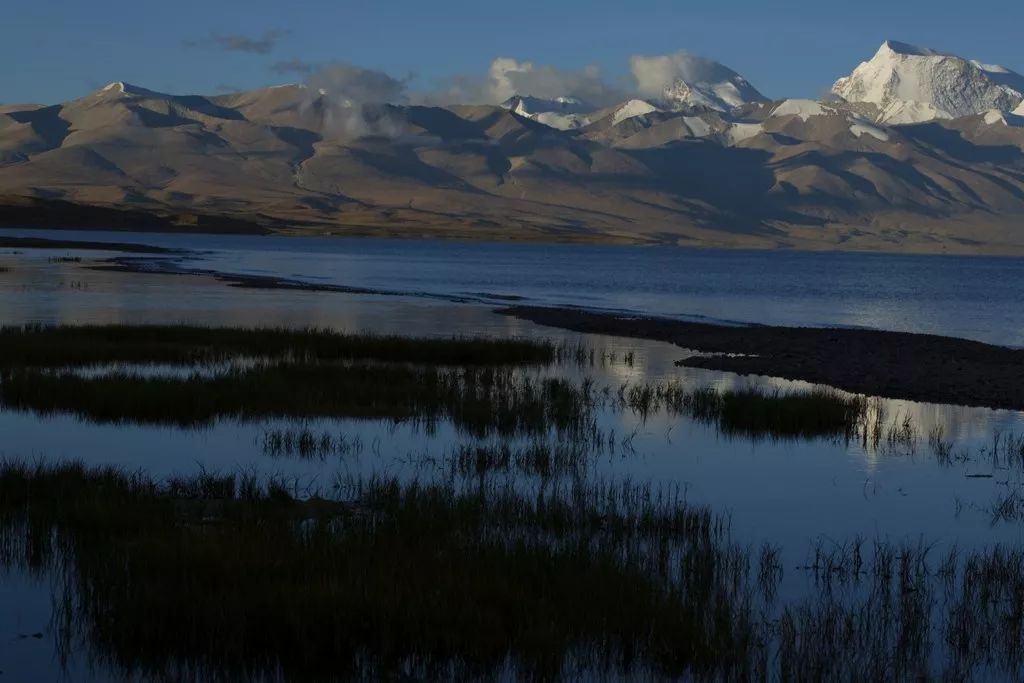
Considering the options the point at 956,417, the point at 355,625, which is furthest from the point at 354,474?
the point at 956,417

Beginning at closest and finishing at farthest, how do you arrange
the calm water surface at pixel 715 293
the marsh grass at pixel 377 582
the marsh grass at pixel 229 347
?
1. the marsh grass at pixel 377 582
2. the marsh grass at pixel 229 347
3. the calm water surface at pixel 715 293

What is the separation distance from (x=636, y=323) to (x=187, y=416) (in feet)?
121

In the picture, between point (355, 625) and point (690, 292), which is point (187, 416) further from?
point (690, 292)

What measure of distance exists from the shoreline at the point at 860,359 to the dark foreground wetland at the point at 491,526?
564 mm

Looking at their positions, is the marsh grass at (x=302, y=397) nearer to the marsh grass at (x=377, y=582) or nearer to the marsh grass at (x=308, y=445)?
the marsh grass at (x=308, y=445)

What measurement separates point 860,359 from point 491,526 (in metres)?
29.4

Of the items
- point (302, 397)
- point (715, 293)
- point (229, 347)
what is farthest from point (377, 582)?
point (715, 293)

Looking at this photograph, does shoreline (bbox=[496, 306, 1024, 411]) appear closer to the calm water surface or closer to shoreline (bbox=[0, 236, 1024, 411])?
shoreline (bbox=[0, 236, 1024, 411])

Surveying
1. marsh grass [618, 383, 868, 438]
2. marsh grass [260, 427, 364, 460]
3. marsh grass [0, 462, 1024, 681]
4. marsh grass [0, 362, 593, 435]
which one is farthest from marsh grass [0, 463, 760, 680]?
marsh grass [618, 383, 868, 438]

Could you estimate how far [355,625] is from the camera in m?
13.0

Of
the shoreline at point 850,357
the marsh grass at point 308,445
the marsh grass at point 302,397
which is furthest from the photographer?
the shoreline at point 850,357

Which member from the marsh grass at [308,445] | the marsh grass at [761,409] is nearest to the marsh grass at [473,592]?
the marsh grass at [308,445]

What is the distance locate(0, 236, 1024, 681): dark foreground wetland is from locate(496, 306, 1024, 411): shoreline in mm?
564

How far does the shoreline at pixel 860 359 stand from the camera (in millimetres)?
36656
